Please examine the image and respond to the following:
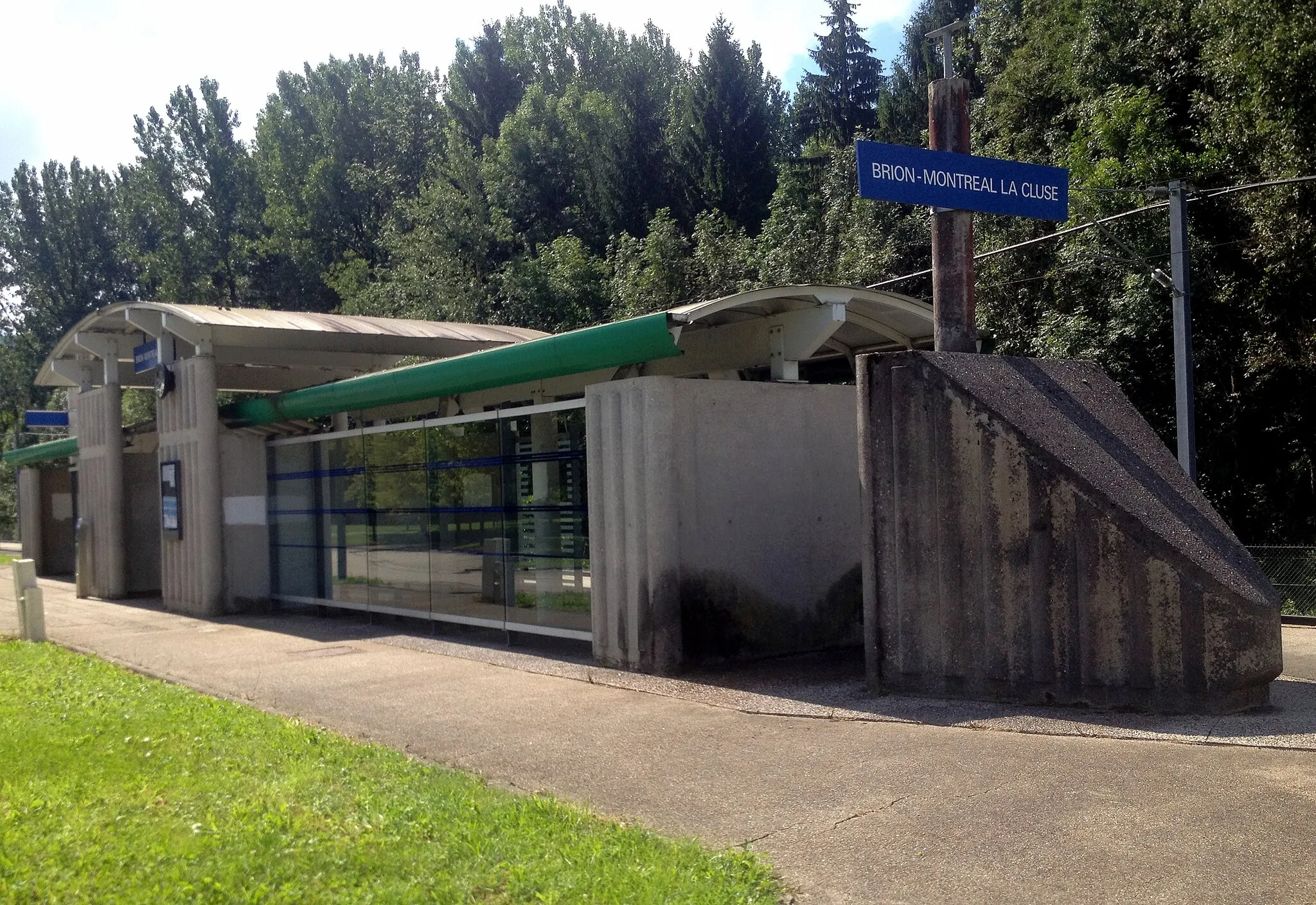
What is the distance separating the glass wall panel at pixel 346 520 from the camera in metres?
14.7

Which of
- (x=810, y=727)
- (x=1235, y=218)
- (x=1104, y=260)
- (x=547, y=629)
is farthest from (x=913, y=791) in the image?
(x=1235, y=218)

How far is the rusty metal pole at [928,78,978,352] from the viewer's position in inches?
370

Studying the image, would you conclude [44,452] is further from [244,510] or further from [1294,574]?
[1294,574]

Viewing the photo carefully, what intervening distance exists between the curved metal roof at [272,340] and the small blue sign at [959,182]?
8627 mm

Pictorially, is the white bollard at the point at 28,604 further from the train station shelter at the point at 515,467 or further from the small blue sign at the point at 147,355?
the small blue sign at the point at 147,355

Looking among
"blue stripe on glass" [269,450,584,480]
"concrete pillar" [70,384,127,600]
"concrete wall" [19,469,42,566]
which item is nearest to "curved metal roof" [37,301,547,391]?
"concrete pillar" [70,384,127,600]

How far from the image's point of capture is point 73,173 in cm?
5797

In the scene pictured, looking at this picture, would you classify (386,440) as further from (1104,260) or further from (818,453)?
(1104,260)

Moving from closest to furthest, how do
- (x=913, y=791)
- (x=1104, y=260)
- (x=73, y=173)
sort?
(x=913, y=791)
(x=1104, y=260)
(x=73, y=173)

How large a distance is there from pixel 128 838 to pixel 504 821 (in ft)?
5.26

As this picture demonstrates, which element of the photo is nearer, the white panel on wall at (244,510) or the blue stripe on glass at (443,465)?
the blue stripe on glass at (443,465)

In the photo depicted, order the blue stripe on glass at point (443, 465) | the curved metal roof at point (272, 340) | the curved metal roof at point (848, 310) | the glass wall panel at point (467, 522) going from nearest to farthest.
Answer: the curved metal roof at point (848, 310)
the blue stripe on glass at point (443, 465)
the glass wall panel at point (467, 522)
the curved metal roof at point (272, 340)

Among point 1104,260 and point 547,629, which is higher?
point 1104,260

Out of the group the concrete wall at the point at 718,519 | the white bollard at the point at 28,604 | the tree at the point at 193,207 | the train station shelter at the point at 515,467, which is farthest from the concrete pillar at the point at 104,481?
the tree at the point at 193,207
